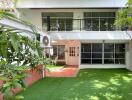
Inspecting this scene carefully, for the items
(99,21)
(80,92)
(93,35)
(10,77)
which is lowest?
(80,92)

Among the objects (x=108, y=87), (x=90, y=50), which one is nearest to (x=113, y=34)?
(x=90, y=50)

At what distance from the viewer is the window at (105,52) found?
27.8 m

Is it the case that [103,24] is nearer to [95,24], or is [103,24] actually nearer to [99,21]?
[99,21]

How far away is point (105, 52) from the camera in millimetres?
27859

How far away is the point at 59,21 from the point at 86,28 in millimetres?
2453

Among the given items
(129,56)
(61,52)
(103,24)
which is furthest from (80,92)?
(61,52)

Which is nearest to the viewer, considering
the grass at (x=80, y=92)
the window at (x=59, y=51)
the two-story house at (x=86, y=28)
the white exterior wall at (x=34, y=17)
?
the grass at (x=80, y=92)

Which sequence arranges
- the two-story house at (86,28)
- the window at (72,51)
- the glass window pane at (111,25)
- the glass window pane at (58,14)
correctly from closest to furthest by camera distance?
the two-story house at (86,28)
the glass window pane at (111,25)
the glass window pane at (58,14)
the window at (72,51)

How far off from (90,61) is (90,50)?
1.01m

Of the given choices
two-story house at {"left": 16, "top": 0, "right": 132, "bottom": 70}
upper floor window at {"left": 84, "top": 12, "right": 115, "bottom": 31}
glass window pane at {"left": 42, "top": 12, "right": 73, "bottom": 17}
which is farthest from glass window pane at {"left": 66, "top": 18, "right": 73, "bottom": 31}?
upper floor window at {"left": 84, "top": 12, "right": 115, "bottom": 31}

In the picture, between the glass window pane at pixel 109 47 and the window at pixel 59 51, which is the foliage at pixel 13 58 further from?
the window at pixel 59 51

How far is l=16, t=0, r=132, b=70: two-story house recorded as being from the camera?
2408cm

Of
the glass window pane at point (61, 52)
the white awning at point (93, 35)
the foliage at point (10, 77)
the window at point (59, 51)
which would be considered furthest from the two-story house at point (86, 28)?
the foliage at point (10, 77)

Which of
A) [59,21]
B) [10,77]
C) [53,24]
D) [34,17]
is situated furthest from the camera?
[34,17]
